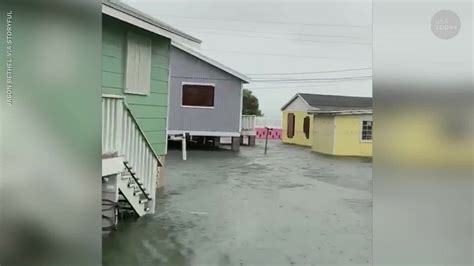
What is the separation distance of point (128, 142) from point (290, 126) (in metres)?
0.90

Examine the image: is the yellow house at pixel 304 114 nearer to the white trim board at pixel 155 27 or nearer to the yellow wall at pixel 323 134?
the yellow wall at pixel 323 134

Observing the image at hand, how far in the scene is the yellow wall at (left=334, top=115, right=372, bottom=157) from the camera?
171 cm

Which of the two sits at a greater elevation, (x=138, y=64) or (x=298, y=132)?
(x=138, y=64)

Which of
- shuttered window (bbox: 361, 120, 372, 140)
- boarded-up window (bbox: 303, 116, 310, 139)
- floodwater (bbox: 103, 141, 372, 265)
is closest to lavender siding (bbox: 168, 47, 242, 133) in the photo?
floodwater (bbox: 103, 141, 372, 265)

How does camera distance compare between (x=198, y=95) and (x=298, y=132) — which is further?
(x=198, y=95)

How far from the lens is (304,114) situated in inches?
77.2

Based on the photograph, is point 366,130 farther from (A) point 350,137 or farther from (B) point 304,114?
(B) point 304,114

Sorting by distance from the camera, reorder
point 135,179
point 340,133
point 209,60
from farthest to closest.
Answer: point 135,179, point 209,60, point 340,133

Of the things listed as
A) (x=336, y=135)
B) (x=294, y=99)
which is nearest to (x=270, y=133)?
(x=294, y=99)

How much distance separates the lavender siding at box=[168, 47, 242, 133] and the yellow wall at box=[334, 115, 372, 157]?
544 mm

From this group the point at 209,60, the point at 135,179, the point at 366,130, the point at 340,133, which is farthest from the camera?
the point at 135,179

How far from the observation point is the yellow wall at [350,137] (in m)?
1.71

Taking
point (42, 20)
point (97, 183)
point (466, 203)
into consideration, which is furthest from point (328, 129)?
point (42, 20)

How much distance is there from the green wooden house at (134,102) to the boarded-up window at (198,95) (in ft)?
0.39
